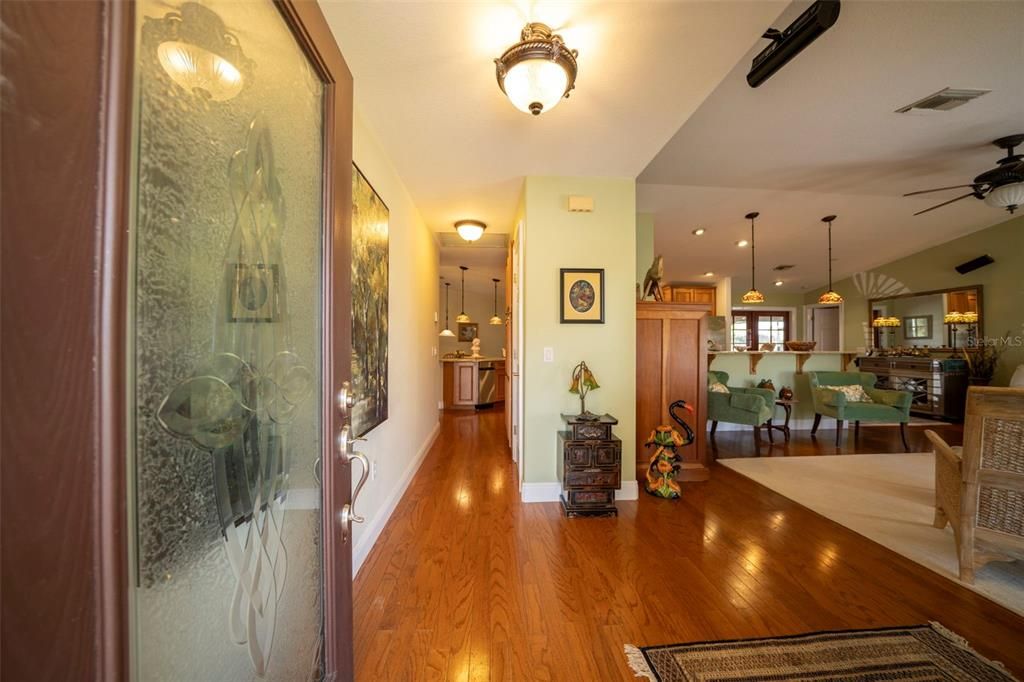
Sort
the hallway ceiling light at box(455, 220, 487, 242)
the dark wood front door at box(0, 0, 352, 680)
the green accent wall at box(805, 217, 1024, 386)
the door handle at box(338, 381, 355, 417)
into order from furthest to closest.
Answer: the green accent wall at box(805, 217, 1024, 386)
the hallway ceiling light at box(455, 220, 487, 242)
the door handle at box(338, 381, 355, 417)
the dark wood front door at box(0, 0, 352, 680)

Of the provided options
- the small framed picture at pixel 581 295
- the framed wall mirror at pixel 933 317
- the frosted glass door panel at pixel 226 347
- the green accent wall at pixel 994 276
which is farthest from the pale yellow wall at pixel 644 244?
the framed wall mirror at pixel 933 317

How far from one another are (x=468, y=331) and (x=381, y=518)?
7.34m

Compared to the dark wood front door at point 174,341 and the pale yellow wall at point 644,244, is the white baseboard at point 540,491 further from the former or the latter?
the pale yellow wall at point 644,244

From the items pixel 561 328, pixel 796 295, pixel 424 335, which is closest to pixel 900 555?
pixel 561 328

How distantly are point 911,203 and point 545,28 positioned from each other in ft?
22.0

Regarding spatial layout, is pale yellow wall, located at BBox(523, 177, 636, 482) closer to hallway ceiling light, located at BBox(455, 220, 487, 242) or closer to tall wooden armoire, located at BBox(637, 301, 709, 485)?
tall wooden armoire, located at BBox(637, 301, 709, 485)

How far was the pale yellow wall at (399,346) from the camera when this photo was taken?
7.03 ft

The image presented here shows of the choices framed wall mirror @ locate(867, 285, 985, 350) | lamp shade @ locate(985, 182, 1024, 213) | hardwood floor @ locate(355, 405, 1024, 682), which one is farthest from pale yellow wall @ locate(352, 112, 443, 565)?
framed wall mirror @ locate(867, 285, 985, 350)

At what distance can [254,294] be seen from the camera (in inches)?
32.2

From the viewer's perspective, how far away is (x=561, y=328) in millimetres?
2900

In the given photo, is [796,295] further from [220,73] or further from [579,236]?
[220,73]

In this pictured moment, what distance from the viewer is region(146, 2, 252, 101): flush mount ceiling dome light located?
0.58 m

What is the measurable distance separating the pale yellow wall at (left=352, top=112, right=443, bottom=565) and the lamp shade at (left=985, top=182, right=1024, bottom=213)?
5358mm

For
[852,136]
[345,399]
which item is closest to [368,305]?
[345,399]
